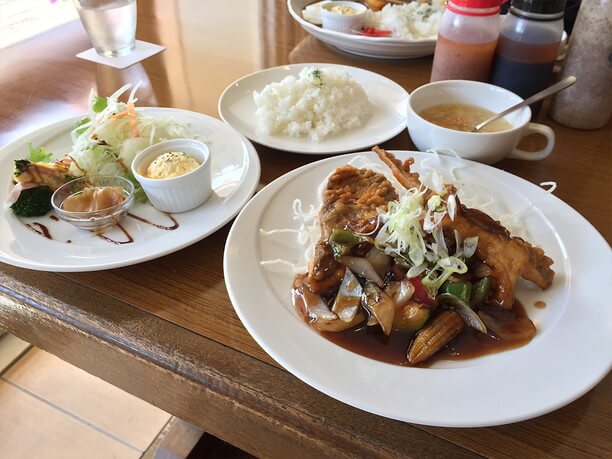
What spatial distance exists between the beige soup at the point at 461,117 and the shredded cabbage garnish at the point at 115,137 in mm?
776

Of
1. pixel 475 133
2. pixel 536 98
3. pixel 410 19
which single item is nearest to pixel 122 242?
pixel 475 133

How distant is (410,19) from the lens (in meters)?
2.23

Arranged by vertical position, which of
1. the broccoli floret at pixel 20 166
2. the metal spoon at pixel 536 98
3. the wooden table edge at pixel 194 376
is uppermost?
the metal spoon at pixel 536 98

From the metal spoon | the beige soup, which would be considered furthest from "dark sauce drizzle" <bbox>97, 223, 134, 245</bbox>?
the metal spoon

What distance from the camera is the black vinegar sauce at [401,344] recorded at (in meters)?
0.88

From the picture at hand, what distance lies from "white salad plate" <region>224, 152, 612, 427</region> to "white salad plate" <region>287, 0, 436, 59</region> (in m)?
1.01

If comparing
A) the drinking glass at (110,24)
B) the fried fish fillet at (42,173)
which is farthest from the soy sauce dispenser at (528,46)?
the drinking glass at (110,24)

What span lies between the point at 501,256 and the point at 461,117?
0.67 m

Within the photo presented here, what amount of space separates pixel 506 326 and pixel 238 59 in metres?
1.75

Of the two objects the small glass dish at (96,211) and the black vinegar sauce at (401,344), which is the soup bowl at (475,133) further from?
the small glass dish at (96,211)

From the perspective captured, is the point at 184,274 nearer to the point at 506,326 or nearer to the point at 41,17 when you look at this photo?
the point at 506,326

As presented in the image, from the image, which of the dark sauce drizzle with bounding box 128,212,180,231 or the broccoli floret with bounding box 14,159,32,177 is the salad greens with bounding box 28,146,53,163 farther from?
the dark sauce drizzle with bounding box 128,212,180,231

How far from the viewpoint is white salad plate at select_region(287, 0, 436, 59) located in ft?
6.42

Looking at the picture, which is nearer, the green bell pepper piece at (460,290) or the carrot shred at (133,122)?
the green bell pepper piece at (460,290)
